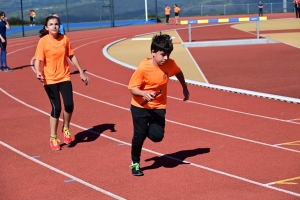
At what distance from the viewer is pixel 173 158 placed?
27.0 ft

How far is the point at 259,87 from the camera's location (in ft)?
47.0

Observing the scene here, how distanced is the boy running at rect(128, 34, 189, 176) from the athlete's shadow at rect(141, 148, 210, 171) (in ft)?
1.92

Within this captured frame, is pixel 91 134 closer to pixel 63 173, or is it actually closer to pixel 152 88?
pixel 63 173

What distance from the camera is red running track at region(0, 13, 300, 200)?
6820mm

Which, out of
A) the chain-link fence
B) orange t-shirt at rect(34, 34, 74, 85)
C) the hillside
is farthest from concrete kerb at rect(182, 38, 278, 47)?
the hillside

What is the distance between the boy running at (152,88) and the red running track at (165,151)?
1.65 ft

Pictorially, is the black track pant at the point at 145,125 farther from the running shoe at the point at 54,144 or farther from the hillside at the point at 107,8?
the hillside at the point at 107,8

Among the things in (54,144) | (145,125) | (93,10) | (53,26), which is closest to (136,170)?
(145,125)

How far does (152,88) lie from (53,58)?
220 cm

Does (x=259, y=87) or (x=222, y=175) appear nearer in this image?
(x=222, y=175)

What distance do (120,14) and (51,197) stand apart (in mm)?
60971

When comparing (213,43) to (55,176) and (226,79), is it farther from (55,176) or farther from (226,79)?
(55,176)

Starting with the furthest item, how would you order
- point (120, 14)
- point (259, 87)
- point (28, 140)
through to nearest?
1. point (120, 14)
2. point (259, 87)
3. point (28, 140)

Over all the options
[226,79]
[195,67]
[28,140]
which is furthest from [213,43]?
[28,140]
